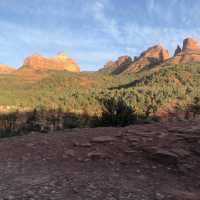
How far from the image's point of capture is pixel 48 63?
156 metres

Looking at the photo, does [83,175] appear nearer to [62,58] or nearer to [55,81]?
[55,81]

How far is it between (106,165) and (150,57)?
128753 mm

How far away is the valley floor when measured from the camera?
4137mm

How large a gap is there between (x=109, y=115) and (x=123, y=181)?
21.2 ft

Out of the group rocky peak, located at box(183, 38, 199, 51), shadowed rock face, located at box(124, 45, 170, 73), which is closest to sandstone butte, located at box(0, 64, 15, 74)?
shadowed rock face, located at box(124, 45, 170, 73)

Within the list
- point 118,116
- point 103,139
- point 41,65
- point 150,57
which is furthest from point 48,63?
point 103,139

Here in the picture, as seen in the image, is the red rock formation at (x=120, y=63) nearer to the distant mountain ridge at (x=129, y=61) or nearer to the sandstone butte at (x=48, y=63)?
the distant mountain ridge at (x=129, y=61)

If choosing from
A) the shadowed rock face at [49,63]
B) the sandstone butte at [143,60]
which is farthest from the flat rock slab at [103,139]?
the shadowed rock face at [49,63]

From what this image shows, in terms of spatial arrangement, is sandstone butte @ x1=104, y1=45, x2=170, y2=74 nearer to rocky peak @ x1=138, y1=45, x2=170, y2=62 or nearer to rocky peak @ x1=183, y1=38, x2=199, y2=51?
rocky peak @ x1=138, y1=45, x2=170, y2=62

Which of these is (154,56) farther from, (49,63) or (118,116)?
(118,116)

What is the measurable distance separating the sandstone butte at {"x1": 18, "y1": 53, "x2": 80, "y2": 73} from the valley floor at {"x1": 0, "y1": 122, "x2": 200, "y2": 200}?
122m

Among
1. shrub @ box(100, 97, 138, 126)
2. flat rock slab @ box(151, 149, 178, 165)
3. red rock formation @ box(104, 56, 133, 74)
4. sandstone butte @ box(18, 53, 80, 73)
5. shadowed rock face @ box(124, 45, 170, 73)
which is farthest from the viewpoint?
red rock formation @ box(104, 56, 133, 74)

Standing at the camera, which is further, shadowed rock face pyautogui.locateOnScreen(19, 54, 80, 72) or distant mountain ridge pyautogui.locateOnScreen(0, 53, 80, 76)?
shadowed rock face pyautogui.locateOnScreen(19, 54, 80, 72)

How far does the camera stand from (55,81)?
87.4m
